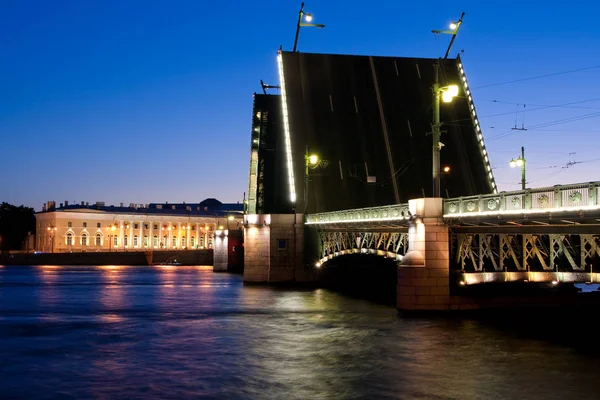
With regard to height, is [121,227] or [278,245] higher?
[121,227]

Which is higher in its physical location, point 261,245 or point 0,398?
point 261,245

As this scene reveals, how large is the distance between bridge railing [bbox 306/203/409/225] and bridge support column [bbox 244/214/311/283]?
11.0 ft

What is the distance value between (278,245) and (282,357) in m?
25.6

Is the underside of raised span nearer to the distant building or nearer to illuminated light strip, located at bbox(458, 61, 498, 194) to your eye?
illuminated light strip, located at bbox(458, 61, 498, 194)

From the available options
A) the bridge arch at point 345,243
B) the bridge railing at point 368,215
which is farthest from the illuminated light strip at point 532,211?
the bridge arch at point 345,243

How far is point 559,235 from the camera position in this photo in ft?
77.0

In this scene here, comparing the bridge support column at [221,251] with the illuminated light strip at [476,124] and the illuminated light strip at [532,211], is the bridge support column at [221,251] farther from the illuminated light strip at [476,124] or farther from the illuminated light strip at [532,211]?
the illuminated light strip at [532,211]

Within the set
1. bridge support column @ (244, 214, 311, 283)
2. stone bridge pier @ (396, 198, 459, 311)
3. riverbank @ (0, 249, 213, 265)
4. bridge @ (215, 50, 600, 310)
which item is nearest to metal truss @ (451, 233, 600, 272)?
stone bridge pier @ (396, 198, 459, 311)

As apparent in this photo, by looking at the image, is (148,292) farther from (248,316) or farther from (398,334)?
(398,334)

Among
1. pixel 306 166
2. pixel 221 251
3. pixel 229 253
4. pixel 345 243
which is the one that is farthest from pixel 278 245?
pixel 221 251

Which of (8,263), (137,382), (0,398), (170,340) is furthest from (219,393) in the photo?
(8,263)

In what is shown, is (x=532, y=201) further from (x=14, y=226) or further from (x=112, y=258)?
(x=14, y=226)

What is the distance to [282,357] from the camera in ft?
62.5

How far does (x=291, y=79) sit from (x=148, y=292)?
48.0 ft
